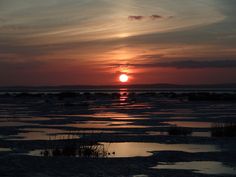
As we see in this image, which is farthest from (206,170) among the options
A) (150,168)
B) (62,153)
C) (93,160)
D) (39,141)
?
(39,141)

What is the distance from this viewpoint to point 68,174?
51.1ft

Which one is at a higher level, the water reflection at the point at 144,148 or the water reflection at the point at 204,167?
the water reflection at the point at 144,148

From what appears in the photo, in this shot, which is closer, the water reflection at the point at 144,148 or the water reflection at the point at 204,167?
the water reflection at the point at 204,167

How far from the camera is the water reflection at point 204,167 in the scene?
15.9 meters

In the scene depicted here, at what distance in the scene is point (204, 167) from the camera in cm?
1672

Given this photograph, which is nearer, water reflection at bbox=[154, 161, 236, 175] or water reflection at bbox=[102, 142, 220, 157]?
water reflection at bbox=[154, 161, 236, 175]

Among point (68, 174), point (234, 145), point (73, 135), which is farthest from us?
point (73, 135)

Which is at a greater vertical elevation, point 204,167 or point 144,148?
point 144,148

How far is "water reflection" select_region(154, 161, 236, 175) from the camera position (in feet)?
52.1

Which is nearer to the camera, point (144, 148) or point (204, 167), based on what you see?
point (204, 167)

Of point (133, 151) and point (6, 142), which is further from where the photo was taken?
point (6, 142)

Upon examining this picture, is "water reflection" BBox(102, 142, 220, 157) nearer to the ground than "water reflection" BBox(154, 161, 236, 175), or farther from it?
farther from it

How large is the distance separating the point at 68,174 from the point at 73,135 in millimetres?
10665

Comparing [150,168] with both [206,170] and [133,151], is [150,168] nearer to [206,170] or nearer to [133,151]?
[206,170]
